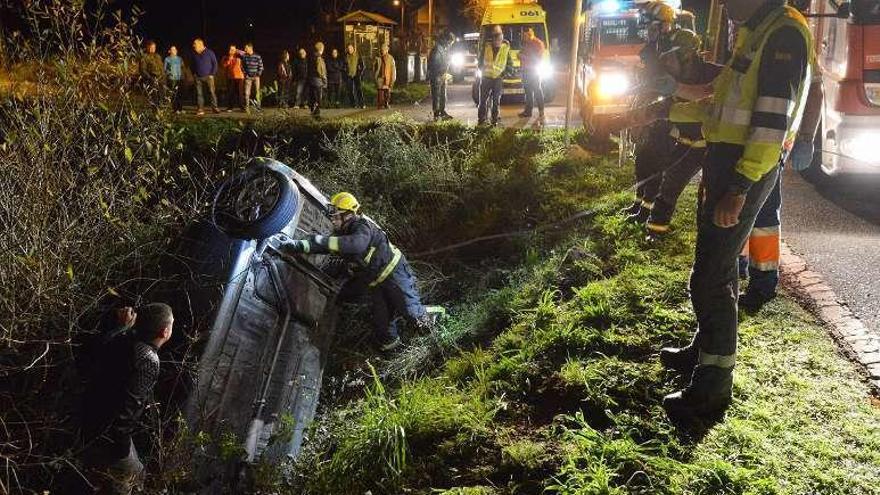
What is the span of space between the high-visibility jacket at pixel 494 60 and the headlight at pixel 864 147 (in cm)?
522

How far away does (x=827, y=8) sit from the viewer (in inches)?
274

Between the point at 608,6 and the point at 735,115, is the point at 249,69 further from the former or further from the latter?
the point at 735,115

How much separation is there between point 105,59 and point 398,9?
28317 mm

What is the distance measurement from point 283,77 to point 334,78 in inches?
49.4

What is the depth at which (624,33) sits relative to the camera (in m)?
9.74

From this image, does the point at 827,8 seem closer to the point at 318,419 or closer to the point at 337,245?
the point at 337,245

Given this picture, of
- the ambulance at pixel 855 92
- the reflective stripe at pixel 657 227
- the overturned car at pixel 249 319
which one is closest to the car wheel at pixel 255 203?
the overturned car at pixel 249 319

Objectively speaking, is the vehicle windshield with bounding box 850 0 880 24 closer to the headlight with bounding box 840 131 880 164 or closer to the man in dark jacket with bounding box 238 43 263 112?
the headlight with bounding box 840 131 880 164

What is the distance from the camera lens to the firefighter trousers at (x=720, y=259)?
2793mm

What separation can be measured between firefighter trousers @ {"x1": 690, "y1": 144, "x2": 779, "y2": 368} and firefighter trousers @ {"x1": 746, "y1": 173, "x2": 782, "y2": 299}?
100 centimetres

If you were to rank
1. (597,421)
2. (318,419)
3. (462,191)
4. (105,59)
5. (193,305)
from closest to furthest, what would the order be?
1. (597,421)
2. (193,305)
3. (318,419)
4. (105,59)
5. (462,191)

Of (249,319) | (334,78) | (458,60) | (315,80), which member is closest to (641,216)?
(249,319)

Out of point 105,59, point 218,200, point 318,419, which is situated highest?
point 105,59

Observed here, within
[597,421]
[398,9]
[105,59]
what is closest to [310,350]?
[597,421]
